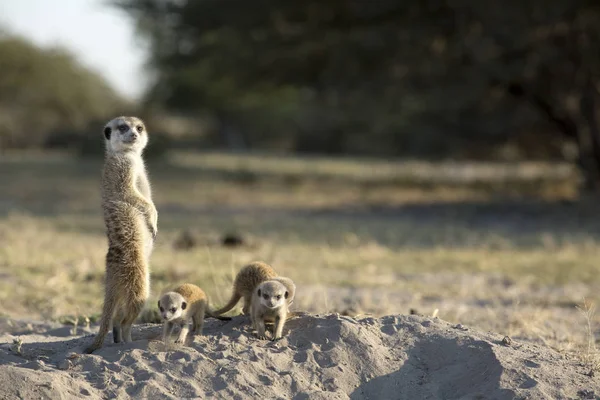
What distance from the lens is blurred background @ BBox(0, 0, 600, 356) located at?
904 centimetres

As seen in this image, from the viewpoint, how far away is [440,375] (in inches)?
189

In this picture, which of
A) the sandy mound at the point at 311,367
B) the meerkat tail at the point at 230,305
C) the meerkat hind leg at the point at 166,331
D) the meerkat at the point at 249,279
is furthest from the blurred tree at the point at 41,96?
the sandy mound at the point at 311,367

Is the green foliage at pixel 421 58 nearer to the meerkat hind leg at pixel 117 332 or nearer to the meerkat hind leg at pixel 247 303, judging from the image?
the meerkat hind leg at pixel 247 303

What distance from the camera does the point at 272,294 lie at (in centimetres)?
476

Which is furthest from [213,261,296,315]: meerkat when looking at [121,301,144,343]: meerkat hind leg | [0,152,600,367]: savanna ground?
[0,152,600,367]: savanna ground

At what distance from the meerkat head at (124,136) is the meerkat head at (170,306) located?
41.3 inches

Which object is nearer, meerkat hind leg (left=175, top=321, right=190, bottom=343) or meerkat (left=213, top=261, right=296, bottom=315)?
meerkat hind leg (left=175, top=321, right=190, bottom=343)

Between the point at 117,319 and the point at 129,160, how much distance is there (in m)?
0.97

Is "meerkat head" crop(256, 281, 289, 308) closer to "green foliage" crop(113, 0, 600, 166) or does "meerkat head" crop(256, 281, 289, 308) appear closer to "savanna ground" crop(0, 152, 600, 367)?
"savanna ground" crop(0, 152, 600, 367)

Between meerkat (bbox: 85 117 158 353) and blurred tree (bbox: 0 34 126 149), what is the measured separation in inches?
1155

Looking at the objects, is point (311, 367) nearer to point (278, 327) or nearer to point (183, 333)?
point (278, 327)

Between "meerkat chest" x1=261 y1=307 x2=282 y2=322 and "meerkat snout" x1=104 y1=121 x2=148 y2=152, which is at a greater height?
"meerkat snout" x1=104 y1=121 x2=148 y2=152

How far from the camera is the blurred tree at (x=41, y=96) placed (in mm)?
34094

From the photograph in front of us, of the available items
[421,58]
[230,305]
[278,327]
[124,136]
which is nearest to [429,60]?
[421,58]
